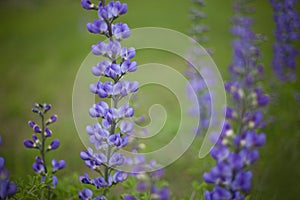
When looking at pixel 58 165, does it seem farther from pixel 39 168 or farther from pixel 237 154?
pixel 237 154

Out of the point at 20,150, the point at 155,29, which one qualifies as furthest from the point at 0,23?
the point at 20,150

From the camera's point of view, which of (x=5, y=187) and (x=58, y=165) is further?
(x=58, y=165)

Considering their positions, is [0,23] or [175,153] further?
[0,23]

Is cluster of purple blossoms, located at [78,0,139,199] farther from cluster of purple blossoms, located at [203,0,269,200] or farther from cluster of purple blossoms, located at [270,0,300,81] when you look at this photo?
cluster of purple blossoms, located at [270,0,300,81]

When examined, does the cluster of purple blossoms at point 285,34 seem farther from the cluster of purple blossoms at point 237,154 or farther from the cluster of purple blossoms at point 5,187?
the cluster of purple blossoms at point 5,187

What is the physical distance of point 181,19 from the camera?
23.1 ft

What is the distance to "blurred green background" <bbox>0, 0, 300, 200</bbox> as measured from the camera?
2.83 metres

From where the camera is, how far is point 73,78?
5.30 meters

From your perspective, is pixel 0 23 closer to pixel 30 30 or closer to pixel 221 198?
pixel 30 30

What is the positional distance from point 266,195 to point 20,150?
2558 millimetres

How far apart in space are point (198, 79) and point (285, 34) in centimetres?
98

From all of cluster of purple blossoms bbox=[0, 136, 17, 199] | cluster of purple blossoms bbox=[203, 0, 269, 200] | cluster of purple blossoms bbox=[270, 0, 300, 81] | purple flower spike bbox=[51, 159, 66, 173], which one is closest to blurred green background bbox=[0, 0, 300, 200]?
cluster of purple blossoms bbox=[270, 0, 300, 81]

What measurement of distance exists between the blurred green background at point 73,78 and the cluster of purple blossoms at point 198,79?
364 millimetres

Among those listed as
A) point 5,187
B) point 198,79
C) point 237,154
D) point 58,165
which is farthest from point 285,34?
point 5,187
